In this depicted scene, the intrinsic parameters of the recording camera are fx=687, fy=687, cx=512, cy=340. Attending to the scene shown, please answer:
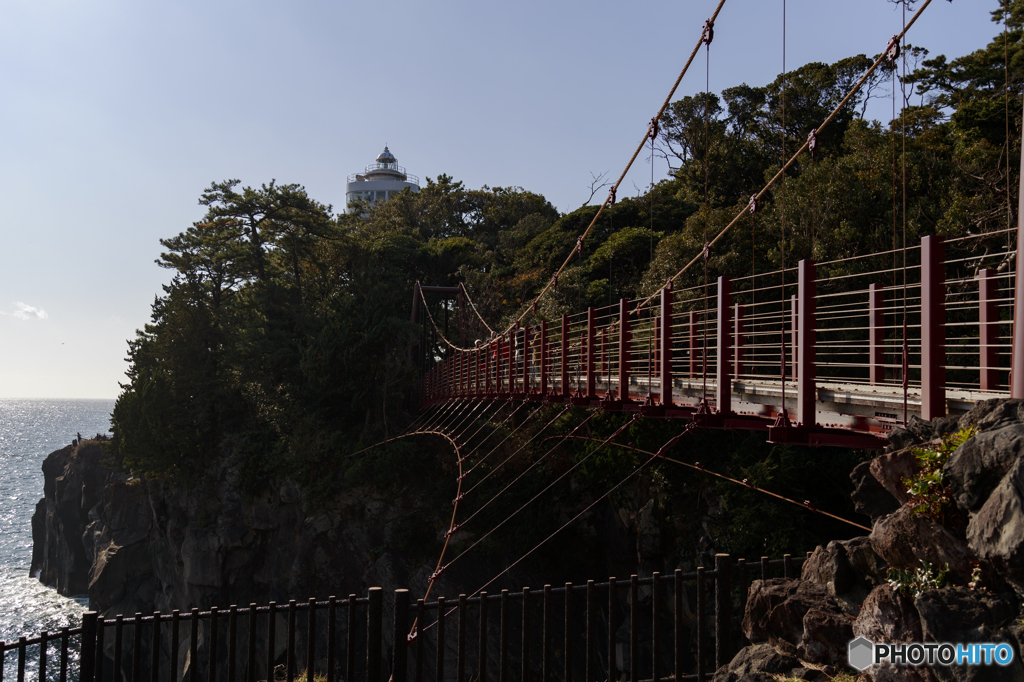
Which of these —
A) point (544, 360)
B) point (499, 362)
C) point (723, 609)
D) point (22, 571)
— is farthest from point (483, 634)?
point (22, 571)

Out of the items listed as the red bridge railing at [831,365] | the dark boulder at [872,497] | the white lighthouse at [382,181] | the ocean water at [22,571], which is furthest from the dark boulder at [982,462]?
the white lighthouse at [382,181]

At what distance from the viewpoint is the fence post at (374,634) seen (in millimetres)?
4219

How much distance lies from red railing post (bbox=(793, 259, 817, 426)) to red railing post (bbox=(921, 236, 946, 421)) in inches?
30.0

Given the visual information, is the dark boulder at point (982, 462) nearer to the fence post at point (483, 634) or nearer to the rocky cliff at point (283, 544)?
the fence post at point (483, 634)

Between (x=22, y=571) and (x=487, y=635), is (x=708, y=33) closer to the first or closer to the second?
(x=487, y=635)

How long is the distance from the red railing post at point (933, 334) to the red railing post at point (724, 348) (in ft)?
5.31

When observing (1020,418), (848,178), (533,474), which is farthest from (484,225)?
(1020,418)

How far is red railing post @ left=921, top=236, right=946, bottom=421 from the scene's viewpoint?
308cm

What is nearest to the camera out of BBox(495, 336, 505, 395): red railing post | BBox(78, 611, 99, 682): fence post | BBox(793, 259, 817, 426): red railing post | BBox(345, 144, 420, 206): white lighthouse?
BBox(793, 259, 817, 426): red railing post

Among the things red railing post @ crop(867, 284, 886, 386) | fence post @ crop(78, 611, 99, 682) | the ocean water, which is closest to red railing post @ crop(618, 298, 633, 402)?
red railing post @ crop(867, 284, 886, 386)

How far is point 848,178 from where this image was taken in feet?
39.3

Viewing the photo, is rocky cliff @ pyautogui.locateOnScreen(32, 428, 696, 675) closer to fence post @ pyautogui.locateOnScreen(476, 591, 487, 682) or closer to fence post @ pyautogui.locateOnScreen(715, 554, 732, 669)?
fence post @ pyautogui.locateOnScreen(715, 554, 732, 669)

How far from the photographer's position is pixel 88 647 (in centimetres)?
449

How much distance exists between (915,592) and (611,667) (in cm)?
247
